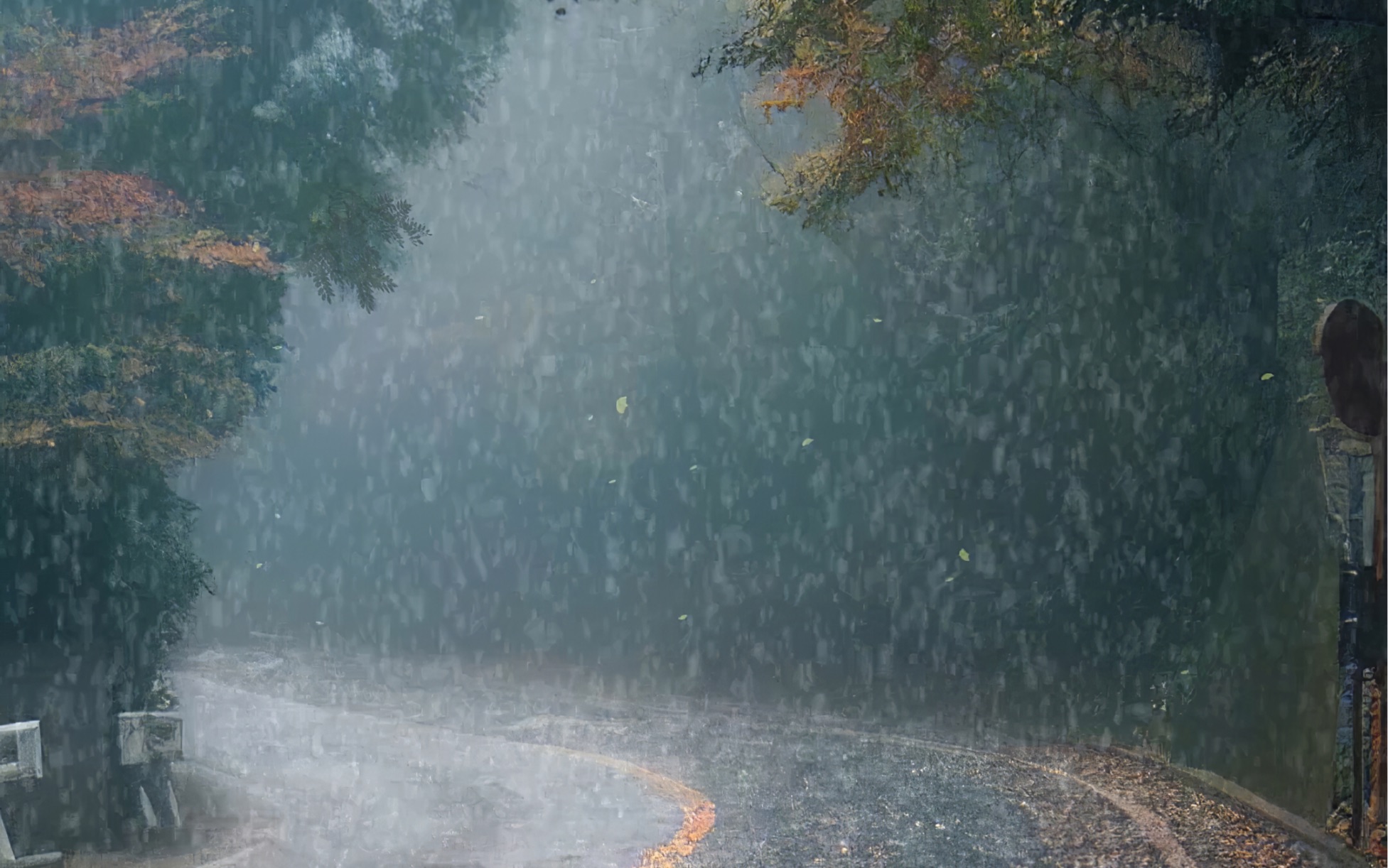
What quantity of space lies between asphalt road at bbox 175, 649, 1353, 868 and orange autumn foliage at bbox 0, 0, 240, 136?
4148 millimetres

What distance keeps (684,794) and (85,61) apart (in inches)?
221

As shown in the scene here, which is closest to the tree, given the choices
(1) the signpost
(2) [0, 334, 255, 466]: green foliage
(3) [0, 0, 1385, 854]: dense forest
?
(3) [0, 0, 1385, 854]: dense forest

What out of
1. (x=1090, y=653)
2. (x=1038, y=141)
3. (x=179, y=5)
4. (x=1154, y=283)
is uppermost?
(x=179, y=5)

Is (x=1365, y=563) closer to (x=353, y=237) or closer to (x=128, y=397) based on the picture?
(x=128, y=397)

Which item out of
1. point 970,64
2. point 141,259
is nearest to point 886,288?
point 970,64

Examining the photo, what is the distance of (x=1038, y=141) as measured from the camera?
680 centimetres

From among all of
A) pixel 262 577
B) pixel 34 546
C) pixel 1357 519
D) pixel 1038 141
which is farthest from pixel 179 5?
pixel 262 577

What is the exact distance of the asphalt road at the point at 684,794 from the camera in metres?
5.05

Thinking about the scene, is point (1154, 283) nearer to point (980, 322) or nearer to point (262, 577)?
point (980, 322)

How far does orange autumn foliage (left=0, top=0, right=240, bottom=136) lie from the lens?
6488 mm

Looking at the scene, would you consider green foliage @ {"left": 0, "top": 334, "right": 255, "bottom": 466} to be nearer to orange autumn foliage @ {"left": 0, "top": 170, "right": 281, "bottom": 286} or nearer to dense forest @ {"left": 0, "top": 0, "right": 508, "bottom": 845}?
dense forest @ {"left": 0, "top": 0, "right": 508, "bottom": 845}

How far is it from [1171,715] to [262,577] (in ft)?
49.7

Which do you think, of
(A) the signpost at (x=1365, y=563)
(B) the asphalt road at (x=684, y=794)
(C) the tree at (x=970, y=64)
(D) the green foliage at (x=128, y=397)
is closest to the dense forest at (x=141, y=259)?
(D) the green foliage at (x=128, y=397)

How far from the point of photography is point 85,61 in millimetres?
6762
